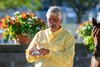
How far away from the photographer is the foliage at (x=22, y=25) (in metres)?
10.2

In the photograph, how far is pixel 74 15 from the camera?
44000 mm

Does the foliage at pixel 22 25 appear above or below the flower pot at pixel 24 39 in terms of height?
above

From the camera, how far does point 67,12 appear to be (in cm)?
3891

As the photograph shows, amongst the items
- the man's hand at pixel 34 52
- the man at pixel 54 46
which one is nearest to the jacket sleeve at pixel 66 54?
the man at pixel 54 46

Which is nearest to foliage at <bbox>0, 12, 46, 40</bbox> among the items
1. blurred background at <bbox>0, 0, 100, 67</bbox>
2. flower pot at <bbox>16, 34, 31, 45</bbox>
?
flower pot at <bbox>16, 34, 31, 45</bbox>

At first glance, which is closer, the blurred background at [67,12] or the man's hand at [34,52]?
the man's hand at [34,52]

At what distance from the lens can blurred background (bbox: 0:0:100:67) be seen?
10.2 meters

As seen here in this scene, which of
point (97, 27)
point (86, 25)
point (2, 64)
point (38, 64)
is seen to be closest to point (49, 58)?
point (38, 64)

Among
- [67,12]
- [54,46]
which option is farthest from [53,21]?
[67,12]

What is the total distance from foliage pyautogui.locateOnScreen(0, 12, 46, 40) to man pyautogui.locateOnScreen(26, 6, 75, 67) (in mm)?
3742

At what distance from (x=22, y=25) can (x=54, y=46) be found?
3976mm

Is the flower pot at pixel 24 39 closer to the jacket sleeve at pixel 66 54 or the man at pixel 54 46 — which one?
the man at pixel 54 46

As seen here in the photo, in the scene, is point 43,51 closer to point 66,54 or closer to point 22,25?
point 66,54

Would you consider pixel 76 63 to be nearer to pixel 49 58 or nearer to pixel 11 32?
pixel 11 32
